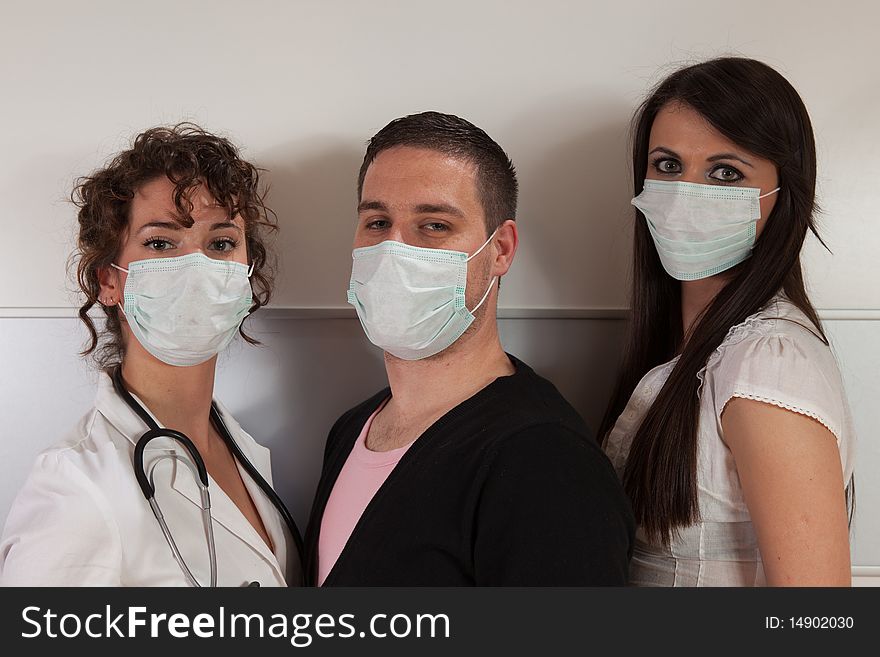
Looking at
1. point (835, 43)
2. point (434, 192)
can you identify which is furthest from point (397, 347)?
point (835, 43)

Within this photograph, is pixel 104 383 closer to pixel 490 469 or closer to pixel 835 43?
pixel 490 469

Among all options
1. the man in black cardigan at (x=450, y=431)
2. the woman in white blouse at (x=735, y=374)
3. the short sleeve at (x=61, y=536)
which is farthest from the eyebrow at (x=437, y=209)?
the short sleeve at (x=61, y=536)

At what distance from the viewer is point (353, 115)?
183 cm

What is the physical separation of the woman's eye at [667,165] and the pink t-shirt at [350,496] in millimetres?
737

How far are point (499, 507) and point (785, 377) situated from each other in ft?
1.71

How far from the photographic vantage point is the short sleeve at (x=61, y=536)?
4.05 ft

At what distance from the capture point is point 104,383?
1480mm

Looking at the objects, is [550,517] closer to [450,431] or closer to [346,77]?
[450,431]

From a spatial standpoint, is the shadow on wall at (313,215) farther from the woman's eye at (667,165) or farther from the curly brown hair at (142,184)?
the woman's eye at (667,165)

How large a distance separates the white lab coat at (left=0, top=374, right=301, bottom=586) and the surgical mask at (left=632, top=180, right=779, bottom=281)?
0.95 meters

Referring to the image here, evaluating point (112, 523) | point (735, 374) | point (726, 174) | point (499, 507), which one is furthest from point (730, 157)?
point (112, 523)

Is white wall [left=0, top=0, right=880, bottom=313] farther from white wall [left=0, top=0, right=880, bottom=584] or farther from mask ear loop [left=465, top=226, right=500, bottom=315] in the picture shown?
mask ear loop [left=465, top=226, right=500, bottom=315]

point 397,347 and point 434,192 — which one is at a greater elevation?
point 434,192
